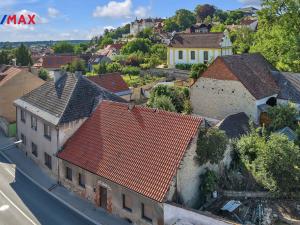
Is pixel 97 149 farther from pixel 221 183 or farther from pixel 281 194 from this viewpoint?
pixel 281 194

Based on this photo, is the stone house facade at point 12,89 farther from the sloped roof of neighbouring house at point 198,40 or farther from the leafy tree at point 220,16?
the leafy tree at point 220,16

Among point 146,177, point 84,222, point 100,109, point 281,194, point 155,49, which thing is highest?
point 155,49

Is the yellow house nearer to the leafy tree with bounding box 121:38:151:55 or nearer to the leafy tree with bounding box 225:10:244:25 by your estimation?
the leafy tree with bounding box 121:38:151:55

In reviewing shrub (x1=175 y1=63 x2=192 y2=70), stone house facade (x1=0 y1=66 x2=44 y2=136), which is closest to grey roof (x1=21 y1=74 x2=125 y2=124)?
stone house facade (x1=0 y1=66 x2=44 y2=136)

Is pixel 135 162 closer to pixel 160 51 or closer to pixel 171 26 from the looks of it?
pixel 160 51

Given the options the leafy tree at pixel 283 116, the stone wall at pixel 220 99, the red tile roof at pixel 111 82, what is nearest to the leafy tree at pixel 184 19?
the red tile roof at pixel 111 82

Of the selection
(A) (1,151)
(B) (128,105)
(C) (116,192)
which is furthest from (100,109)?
(A) (1,151)
